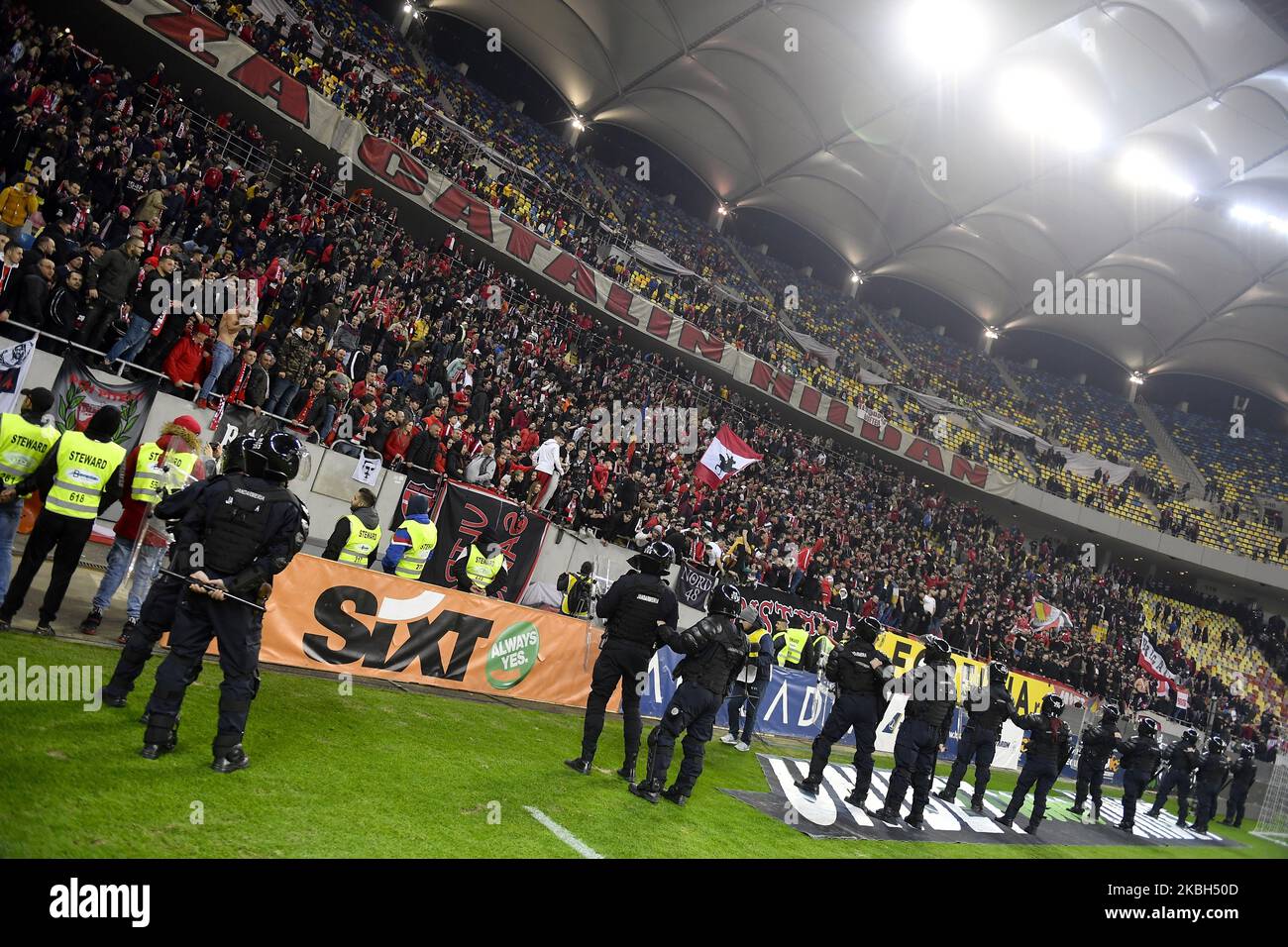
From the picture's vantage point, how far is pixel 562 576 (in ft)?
44.0

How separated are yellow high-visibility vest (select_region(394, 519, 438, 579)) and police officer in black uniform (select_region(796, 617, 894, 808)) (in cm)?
508

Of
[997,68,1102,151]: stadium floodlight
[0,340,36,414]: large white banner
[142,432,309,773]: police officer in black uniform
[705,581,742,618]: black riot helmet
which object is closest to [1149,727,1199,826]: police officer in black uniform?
[705,581,742,618]: black riot helmet

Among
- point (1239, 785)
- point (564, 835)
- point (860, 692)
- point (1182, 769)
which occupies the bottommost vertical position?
point (564, 835)

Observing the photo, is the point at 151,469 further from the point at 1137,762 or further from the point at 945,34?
the point at 945,34

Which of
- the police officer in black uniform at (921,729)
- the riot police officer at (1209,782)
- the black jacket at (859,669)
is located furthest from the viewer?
the riot police officer at (1209,782)

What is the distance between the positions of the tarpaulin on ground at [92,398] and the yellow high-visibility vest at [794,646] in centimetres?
1045

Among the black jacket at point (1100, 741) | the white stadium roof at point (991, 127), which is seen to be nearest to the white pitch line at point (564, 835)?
the black jacket at point (1100, 741)

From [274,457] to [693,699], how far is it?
4.22 metres

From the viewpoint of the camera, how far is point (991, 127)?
2955 cm

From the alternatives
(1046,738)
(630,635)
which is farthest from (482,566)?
(1046,738)

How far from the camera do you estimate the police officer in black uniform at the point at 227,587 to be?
4.87 meters

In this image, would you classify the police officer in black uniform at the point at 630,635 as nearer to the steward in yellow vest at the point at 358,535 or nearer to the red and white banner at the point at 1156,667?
the steward in yellow vest at the point at 358,535
